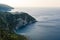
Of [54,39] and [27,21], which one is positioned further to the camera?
[27,21]

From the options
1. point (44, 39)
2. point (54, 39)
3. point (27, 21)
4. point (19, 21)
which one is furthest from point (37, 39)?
point (27, 21)

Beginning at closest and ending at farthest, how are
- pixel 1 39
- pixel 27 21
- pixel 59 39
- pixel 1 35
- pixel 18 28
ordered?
pixel 1 39 < pixel 1 35 < pixel 59 39 < pixel 18 28 < pixel 27 21

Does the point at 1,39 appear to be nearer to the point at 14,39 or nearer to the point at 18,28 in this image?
the point at 14,39

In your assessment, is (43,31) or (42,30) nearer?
(43,31)

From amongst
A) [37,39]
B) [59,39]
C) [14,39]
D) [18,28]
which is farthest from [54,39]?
[14,39]

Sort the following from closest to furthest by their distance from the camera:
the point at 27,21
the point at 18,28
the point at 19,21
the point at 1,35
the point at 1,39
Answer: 1. the point at 1,39
2. the point at 1,35
3. the point at 18,28
4. the point at 19,21
5. the point at 27,21

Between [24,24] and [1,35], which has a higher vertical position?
[1,35]

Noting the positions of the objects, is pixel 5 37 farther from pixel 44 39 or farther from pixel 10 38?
pixel 44 39

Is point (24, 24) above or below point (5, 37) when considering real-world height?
below

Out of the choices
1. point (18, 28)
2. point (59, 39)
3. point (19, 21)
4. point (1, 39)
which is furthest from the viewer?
point (19, 21)
